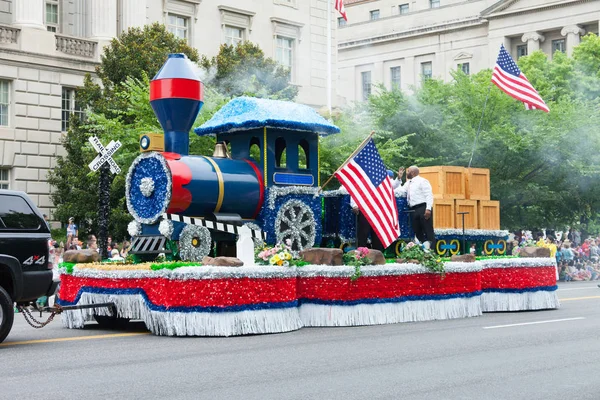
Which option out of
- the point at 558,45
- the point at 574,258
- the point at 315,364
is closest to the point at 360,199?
the point at 315,364

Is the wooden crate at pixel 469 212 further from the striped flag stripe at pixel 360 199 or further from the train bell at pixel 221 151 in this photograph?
the train bell at pixel 221 151

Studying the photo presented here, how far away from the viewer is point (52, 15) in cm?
4031

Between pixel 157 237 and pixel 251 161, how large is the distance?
2089 mm

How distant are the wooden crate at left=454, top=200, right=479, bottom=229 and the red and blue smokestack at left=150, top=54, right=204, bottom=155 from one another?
18.9 feet

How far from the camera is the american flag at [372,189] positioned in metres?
15.2

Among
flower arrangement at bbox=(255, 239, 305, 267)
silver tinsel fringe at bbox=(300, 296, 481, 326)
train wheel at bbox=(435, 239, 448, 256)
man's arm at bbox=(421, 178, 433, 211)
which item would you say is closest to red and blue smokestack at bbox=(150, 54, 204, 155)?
flower arrangement at bbox=(255, 239, 305, 267)

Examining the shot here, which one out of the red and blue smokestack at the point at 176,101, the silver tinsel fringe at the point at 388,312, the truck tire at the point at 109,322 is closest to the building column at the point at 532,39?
the silver tinsel fringe at the point at 388,312

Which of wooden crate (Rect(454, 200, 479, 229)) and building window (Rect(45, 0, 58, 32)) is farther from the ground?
building window (Rect(45, 0, 58, 32))

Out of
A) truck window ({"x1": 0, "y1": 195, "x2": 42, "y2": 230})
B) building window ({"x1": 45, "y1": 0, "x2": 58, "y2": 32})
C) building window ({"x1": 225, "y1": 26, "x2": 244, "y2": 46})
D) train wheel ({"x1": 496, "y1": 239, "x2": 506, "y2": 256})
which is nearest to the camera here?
truck window ({"x1": 0, "y1": 195, "x2": 42, "y2": 230})

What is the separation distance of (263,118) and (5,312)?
5.40m

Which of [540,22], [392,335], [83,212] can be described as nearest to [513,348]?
[392,335]

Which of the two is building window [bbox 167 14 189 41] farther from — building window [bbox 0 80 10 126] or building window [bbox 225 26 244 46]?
building window [bbox 0 80 10 126]

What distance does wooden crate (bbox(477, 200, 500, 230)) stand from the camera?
18.6 metres

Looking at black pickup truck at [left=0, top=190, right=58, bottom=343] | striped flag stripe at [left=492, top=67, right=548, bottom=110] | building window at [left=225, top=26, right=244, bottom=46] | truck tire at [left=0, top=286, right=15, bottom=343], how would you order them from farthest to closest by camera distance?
1. building window at [left=225, top=26, right=244, bottom=46]
2. striped flag stripe at [left=492, top=67, right=548, bottom=110]
3. black pickup truck at [left=0, top=190, right=58, bottom=343]
4. truck tire at [left=0, top=286, right=15, bottom=343]
